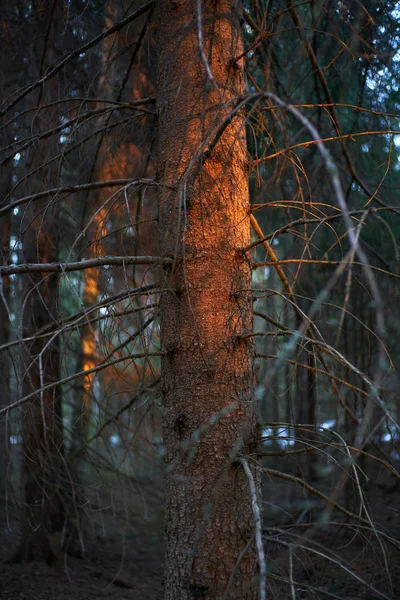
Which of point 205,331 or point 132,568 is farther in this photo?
point 132,568

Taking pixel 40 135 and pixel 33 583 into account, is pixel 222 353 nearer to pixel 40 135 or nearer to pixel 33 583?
pixel 40 135

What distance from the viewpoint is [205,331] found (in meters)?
2.09

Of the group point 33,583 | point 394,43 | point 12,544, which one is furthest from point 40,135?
point 12,544

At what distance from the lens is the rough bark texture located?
194 centimetres

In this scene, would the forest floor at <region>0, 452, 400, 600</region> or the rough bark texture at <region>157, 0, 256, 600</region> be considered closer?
the rough bark texture at <region>157, 0, 256, 600</region>

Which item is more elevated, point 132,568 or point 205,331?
point 205,331

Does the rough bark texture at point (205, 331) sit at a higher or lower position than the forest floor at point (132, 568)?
higher

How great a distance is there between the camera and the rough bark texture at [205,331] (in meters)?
1.94

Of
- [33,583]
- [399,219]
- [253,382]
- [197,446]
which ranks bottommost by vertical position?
[33,583]

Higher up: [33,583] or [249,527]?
[249,527]

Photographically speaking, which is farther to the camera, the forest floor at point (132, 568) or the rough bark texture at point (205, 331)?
the forest floor at point (132, 568)

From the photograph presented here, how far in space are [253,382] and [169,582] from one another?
80 centimetres

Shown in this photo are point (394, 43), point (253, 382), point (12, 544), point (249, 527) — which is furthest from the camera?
point (12, 544)

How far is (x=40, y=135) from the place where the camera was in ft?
7.81
